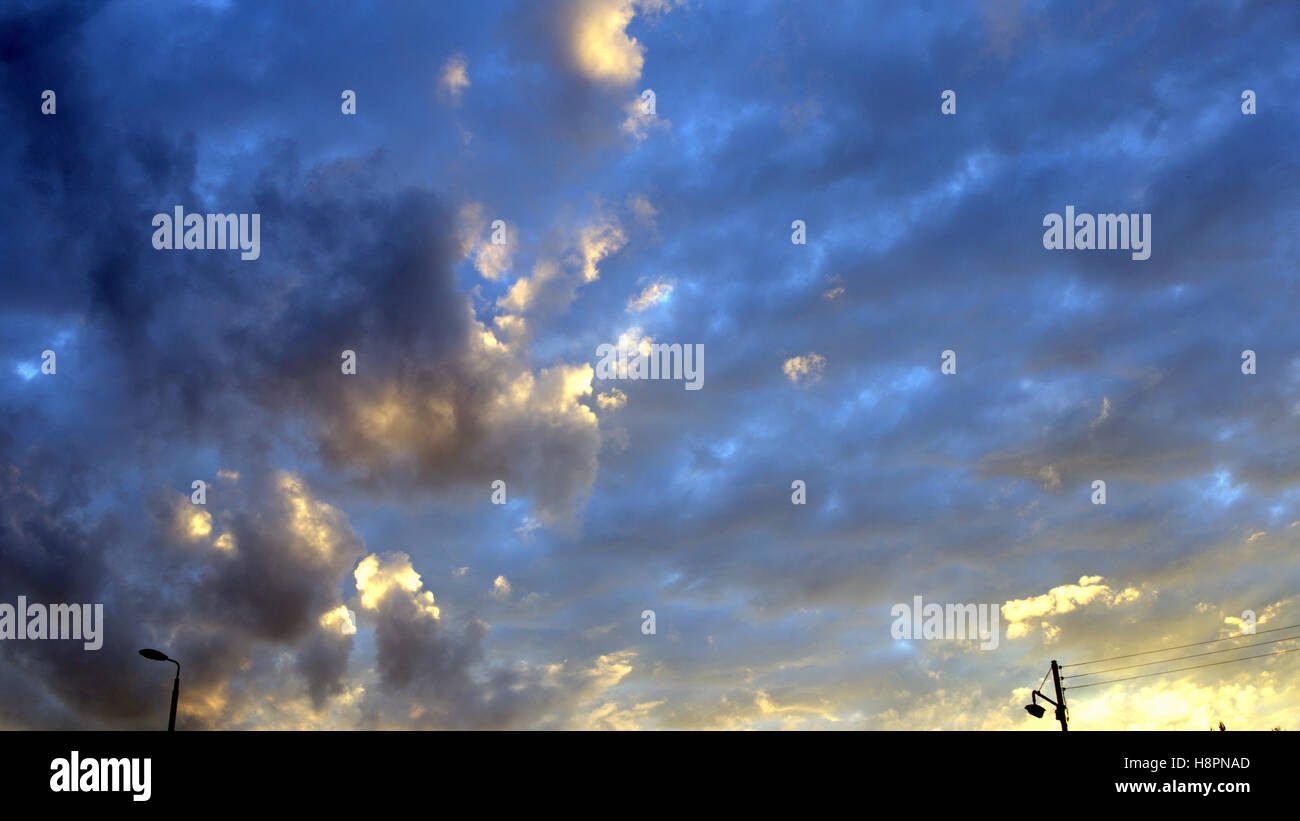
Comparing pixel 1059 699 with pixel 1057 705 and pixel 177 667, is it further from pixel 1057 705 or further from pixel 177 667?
pixel 177 667

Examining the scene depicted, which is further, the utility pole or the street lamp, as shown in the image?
the utility pole

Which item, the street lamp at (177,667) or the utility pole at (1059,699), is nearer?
the street lamp at (177,667)

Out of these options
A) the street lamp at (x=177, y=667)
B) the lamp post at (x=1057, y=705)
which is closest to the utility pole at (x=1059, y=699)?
the lamp post at (x=1057, y=705)

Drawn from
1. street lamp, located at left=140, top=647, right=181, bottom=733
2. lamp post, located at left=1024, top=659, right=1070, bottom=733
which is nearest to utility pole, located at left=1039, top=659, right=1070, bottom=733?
lamp post, located at left=1024, top=659, right=1070, bottom=733

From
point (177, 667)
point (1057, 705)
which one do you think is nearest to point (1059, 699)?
point (1057, 705)

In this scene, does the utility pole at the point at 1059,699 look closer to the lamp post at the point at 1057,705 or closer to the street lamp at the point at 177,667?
the lamp post at the point at 1057,705

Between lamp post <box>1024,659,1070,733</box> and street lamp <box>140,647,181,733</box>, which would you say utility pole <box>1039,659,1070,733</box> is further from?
street lamp <box>140,647,181,733</box>

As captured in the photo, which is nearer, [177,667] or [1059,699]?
[177,667]
